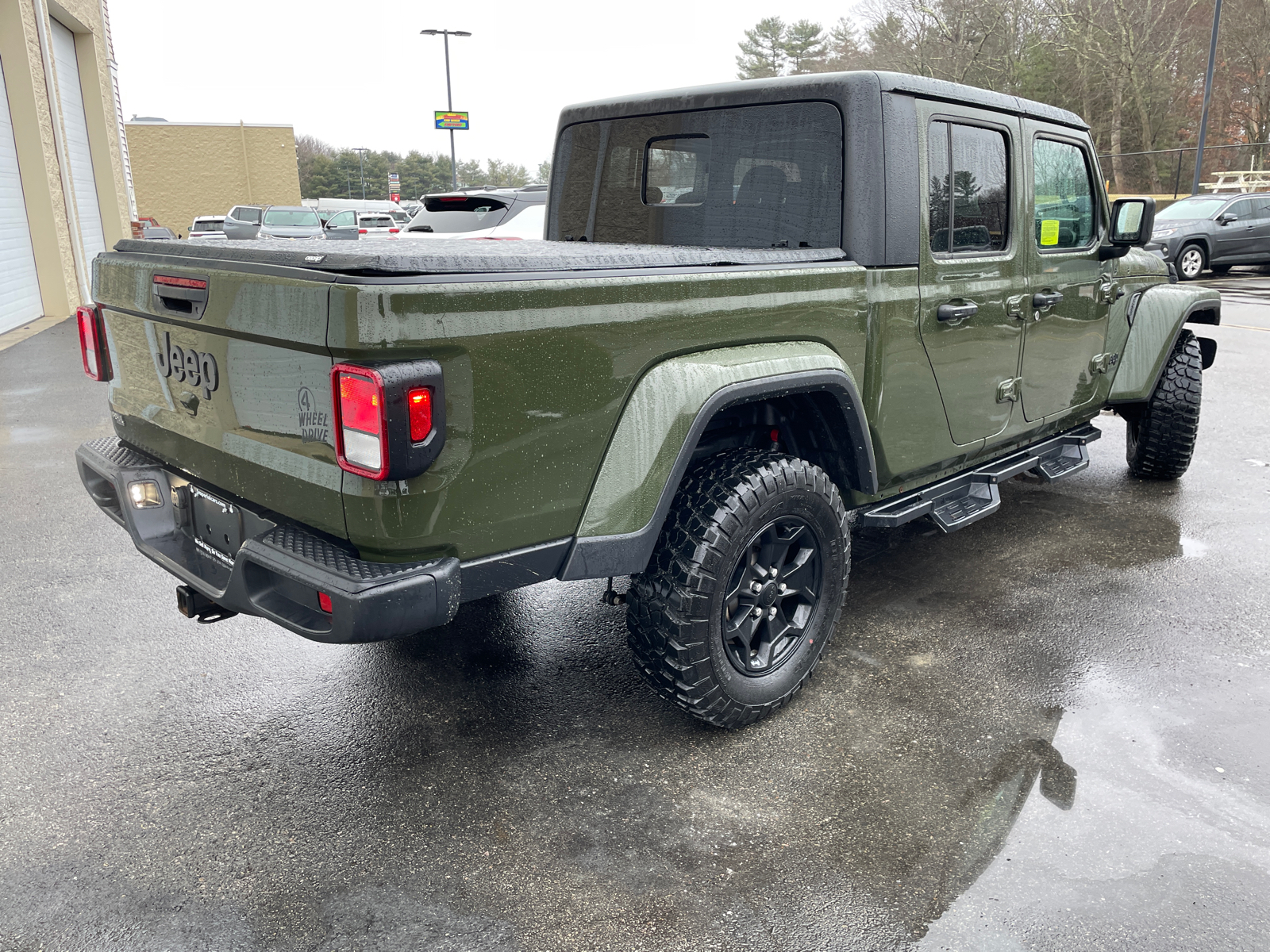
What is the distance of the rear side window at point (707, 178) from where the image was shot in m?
3.08

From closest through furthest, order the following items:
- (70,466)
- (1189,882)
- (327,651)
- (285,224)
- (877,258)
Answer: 1. (1189,882)
2. (877,258)
3. (327,651)
4. (70,466)
5. (285,224)

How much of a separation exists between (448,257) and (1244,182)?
36293mm

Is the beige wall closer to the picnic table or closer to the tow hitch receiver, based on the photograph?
the picnic table

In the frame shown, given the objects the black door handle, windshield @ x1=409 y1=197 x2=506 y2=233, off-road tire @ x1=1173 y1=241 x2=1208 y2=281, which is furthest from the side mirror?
off-road tire @ x1=1173 y1=241 x2=1208 y2=281

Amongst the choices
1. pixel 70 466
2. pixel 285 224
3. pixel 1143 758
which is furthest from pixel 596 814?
pixel 285 224

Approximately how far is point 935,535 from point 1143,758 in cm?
204

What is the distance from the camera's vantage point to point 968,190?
11.2ft

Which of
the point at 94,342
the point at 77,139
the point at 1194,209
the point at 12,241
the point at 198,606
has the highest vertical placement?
the point at 77,139

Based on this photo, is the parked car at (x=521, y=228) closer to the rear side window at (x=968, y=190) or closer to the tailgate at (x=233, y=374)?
the rear side window at (x=968, y=190)

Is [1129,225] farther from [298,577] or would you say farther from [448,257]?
[298,577]

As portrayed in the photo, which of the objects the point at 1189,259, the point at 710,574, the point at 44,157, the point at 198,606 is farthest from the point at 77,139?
the point at 1189,259

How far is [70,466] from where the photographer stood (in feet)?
19.4

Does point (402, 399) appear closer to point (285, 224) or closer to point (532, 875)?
point (532, 875)

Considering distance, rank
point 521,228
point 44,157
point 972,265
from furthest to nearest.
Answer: point 44,157
point 521,228
point 972,265
